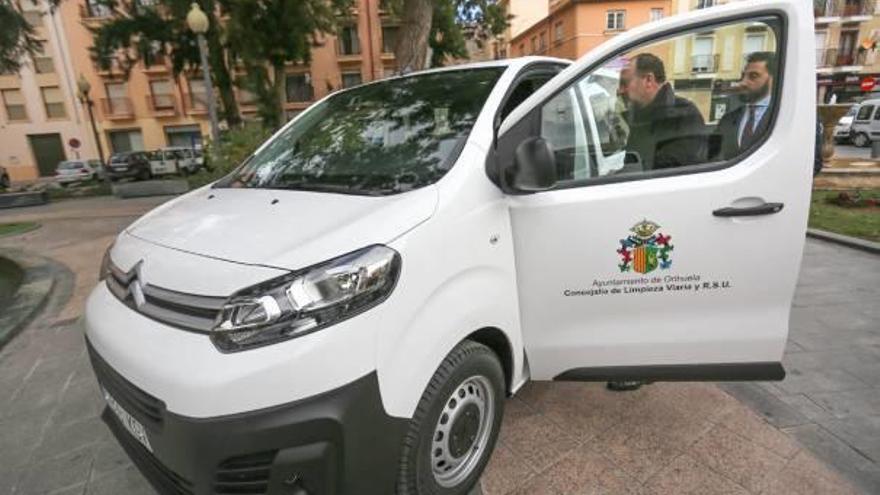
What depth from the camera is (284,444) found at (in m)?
1.51

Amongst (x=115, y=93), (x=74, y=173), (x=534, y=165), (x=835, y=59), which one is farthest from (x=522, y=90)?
(x=835, y=59)

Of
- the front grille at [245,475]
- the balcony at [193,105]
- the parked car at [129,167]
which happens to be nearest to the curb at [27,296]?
the front grille at [245,475]

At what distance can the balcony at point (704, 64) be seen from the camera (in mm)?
2236

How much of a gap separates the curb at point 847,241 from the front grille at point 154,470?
6.78 m

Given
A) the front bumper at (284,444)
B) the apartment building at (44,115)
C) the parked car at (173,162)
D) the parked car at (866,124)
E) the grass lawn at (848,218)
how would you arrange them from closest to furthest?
the front bumper at (284,444), the grass lawn at (848,218), the parked car at (866,124), the parked car at (173,162), the apartment building at (44,115)

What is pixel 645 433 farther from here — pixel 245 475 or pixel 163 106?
pixel 163 106

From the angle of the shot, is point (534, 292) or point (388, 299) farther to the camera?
point (534, 292)

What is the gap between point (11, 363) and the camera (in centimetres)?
378

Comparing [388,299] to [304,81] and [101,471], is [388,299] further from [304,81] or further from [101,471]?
[304,81]

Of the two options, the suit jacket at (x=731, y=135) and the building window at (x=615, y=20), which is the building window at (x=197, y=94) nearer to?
the building window at (x=615, y=20)

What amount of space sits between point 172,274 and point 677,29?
2259mm

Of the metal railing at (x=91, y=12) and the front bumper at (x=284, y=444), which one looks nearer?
the front bumper at (x=284, y=444)

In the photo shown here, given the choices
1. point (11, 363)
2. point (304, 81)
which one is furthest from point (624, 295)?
point (304, 81)

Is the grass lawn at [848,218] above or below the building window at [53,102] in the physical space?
below
